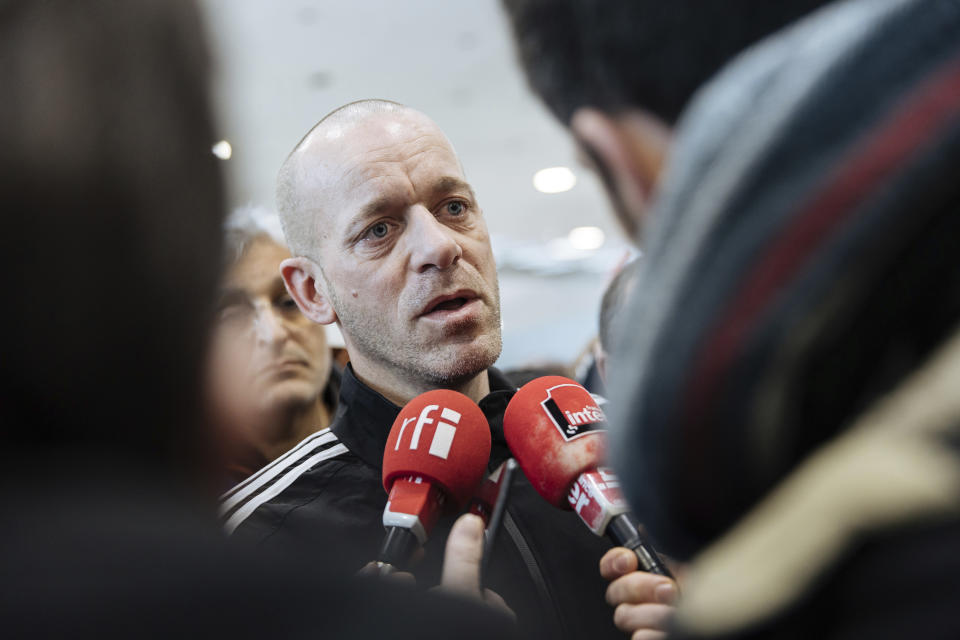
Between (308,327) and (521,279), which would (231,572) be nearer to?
(308,327)

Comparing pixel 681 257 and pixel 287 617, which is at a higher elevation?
pixel 681 257

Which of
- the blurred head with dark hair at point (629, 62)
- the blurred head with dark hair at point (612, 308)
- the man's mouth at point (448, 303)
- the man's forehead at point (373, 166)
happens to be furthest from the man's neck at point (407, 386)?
the blurred head with dark hair at point (629, 62)

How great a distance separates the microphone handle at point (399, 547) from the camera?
0.82m

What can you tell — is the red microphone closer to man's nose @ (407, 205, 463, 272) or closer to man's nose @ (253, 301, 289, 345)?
man's nose @ (407, 205, 463, 272)

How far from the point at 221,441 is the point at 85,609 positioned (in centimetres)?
16

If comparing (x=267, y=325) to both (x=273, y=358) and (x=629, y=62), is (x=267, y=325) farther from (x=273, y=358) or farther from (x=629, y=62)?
(x=629, y=62)

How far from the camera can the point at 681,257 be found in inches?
15.9

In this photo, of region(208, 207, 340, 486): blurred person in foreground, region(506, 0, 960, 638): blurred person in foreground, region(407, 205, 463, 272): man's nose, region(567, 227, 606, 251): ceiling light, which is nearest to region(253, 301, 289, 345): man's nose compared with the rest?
region(208, 207, 340, 486): blurred person in foreground

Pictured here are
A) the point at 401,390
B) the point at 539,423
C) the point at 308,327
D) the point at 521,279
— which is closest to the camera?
the point at 539,423

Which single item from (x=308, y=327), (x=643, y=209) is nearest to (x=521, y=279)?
(x=308, y=327)

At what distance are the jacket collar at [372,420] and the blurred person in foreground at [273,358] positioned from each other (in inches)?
5.8

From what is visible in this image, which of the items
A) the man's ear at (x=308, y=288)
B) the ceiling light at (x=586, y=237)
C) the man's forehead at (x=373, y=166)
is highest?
the man's forehead at (x=373, y=166)

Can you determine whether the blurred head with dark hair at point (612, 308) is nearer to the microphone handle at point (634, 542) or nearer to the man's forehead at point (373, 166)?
the man's forehead at point (373, 166)

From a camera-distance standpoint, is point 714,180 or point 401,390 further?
point 401,390
